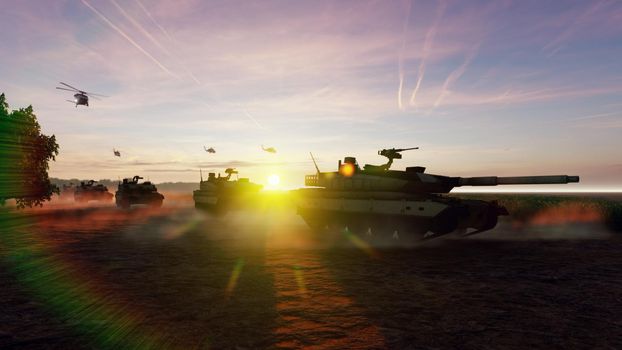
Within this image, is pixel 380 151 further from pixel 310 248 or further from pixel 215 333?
pixel 215 333

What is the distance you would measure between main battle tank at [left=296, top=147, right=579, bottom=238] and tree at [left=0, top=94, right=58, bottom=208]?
57.5 feet

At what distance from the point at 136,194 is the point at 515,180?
2691 centimetres

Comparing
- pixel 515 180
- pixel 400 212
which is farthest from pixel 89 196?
pixel 515 180

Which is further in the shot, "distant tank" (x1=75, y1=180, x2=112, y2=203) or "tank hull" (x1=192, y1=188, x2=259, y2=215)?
"distant tank" (x1=75, y1=180, x2=112, y2=203)

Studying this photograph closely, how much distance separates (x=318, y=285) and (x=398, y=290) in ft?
4.53

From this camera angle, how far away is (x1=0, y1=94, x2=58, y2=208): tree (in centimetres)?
2577

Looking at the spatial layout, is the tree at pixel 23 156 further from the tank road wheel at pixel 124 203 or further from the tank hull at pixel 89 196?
the tank hull at pixel 89 196

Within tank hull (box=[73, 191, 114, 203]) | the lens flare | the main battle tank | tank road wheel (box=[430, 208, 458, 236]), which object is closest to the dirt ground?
tank road wheel (box=[430, 208, 458, 236])

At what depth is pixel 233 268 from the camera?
10125 mm

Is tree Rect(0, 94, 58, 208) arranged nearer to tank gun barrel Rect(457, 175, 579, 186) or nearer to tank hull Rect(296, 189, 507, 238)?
tank hull Rect(296, 189, 507, 238)

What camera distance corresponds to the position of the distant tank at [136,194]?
33500mm

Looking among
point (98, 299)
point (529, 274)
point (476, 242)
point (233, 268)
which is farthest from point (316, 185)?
point (98, 299)

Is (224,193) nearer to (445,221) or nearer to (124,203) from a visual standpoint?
(124,203)

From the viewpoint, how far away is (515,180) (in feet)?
47.3
